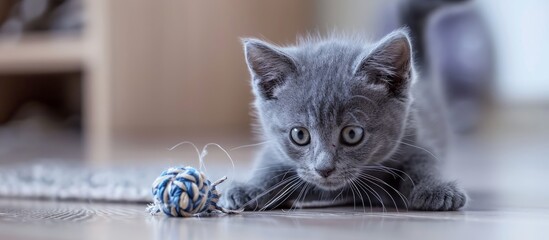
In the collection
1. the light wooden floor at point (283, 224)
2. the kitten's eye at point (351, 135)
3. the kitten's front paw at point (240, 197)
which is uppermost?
the kitten's eye at point (351, 135)

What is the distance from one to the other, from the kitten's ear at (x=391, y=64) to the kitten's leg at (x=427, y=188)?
0.15 meters

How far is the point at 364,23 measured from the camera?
14.9 ft

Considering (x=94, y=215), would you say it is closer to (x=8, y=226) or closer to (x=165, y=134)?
(x=8, y=226)

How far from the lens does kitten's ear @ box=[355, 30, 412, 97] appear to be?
134 centimetres

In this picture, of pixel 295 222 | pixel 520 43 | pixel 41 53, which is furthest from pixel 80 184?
pixel 520 43

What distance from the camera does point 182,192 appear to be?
1.22 m

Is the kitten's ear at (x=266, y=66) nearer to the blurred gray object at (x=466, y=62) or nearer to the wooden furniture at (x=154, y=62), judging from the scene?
the blurred gray object at (x=466, y=62)

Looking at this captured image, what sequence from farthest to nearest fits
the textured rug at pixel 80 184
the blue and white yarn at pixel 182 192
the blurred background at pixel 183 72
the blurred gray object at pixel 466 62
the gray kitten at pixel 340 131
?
the blurred background at pixel 183 72, the blurred gray object at pixel 466 62, the textured rug at pixel 80 184, the gray kitten at pixel 340 131, the blue and white yarn at pixel 182 192

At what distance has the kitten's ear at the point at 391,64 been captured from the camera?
134 centimetres

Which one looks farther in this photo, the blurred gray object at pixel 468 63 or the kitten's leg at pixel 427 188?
the blurred gray object at pixel 468 63

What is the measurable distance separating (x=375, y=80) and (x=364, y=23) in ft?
10.6

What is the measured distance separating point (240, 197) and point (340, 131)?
219mm

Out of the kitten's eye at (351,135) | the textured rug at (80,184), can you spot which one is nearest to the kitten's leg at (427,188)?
the kitten's eye at (351,135)

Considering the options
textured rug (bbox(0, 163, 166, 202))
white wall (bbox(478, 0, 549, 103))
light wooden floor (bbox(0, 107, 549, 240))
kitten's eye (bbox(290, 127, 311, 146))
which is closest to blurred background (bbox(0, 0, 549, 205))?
white wall (bbox(478, 0, 549, 103))
